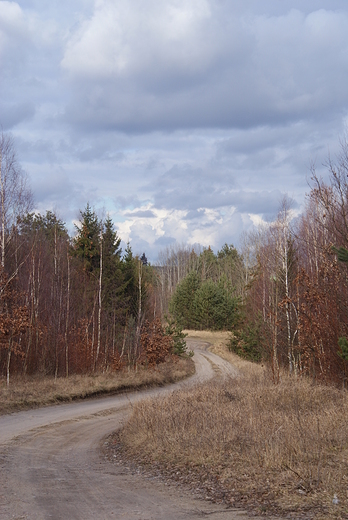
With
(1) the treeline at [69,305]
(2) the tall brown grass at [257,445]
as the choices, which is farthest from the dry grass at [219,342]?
(2) the tall brown grass at [257,445]

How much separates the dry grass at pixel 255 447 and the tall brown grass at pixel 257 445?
1 cm

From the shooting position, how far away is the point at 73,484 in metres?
8.04

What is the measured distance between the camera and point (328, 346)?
719 inches

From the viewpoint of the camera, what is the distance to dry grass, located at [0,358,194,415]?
728 inches

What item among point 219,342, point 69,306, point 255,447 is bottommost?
point 219,342

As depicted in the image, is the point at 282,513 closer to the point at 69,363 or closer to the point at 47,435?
the point at 47,435

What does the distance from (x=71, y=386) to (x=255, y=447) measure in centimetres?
1557

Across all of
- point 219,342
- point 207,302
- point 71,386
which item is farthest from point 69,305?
point 207,302

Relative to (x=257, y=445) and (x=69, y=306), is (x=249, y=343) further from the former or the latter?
(x=257, y=445)

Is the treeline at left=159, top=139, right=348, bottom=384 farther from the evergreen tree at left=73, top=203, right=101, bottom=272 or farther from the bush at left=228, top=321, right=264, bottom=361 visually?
the evergreen tree at left=73, top=203, right=101, bottom=272

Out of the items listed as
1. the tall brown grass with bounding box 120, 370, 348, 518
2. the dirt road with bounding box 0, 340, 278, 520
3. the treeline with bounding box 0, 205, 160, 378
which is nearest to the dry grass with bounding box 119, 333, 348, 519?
the tall brown grass with bounding box 120, 370, 348, 518

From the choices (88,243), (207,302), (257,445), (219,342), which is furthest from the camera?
(207,302)

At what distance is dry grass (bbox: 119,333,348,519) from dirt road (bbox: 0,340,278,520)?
0.65m

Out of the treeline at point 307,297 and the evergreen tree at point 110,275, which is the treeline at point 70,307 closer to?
the evergreen tree at point 110,275
